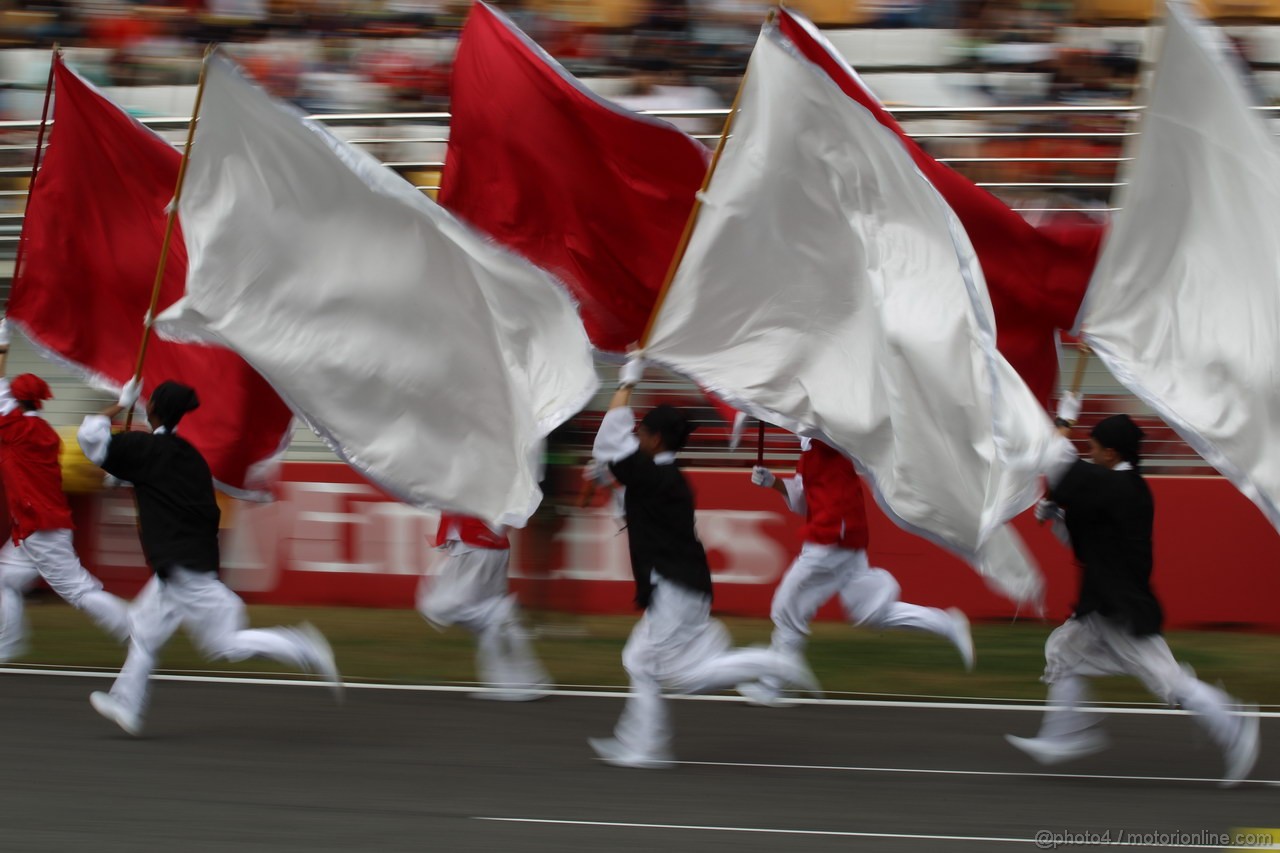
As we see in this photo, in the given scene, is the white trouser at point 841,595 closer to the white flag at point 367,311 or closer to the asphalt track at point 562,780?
the asphalt track at point 562,780

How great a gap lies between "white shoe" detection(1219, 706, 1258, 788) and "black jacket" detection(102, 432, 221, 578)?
443cm

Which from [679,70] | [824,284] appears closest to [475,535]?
[824,284]

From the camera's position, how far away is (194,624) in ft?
24.9

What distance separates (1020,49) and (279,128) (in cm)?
674

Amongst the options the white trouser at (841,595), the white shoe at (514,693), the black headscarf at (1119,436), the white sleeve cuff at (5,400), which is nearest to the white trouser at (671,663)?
the white trouser at (841,595)

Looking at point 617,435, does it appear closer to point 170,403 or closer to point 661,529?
point 661,529

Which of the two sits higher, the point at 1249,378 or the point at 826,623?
the point at 1249,378

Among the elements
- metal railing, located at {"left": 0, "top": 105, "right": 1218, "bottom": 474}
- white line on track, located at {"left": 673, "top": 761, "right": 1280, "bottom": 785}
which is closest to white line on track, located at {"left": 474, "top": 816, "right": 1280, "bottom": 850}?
white line on track, located at {"left": 673, "top": 761, "right": 1280, "bottom": 785}

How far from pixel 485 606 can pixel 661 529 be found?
161cm

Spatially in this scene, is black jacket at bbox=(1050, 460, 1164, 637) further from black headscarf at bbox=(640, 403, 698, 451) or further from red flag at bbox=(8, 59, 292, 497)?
red flag at bbox=(8, 59, 292, 497)

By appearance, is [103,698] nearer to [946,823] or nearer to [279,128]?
[279,128]

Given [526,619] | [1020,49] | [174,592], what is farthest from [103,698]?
[1020,49]

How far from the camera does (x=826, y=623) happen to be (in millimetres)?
10781

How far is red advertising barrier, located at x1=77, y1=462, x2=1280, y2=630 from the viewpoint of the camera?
10.4m
